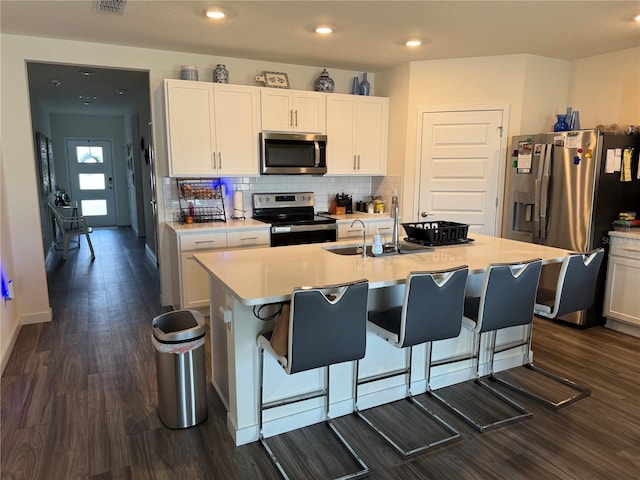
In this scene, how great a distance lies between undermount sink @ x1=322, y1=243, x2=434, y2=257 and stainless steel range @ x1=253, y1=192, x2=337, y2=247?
1.36 m

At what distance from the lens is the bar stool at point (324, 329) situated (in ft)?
6.29

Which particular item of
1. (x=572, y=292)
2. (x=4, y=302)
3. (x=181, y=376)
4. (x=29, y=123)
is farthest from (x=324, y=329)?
(x=29, y=123)

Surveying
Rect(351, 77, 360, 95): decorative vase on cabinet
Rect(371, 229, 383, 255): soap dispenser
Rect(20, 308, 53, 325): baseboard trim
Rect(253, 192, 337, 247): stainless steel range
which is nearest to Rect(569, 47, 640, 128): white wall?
Rect(351, 77, 360, 95): decorative vase on cabinet

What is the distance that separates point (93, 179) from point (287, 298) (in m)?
9.97

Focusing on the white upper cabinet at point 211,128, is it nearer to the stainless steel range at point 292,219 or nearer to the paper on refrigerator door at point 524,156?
the stainless steel range at point 292,219

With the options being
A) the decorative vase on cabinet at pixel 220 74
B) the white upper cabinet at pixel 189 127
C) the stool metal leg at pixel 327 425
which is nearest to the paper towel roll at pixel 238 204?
the white upper cabinet at pixel 189 127

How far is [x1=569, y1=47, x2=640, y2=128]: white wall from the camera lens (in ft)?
13.5

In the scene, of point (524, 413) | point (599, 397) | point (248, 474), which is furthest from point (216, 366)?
point (599, 397)

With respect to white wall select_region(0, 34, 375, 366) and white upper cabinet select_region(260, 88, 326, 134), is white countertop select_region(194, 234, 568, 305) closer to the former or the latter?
white upper cabinet select_region(260, 88, 326, 134)

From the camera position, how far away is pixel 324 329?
1980mm

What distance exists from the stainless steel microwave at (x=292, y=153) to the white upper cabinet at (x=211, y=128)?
114 mm

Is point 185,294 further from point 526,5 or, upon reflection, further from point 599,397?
point 526,5

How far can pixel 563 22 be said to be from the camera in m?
3.43

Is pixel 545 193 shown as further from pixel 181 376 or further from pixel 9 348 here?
pixel 9 348
